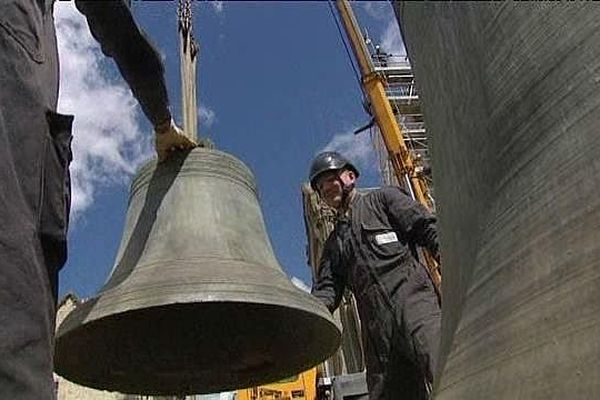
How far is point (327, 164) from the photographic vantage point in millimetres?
3715

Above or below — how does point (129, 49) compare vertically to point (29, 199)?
above

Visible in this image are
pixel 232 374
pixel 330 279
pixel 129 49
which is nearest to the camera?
pixel 129 49

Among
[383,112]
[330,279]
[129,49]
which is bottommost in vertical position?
[330,279]

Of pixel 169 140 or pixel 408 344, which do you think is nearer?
pixel 169 140

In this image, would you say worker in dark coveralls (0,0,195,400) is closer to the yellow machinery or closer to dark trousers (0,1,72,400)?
dark trousers (0,1,72,400)

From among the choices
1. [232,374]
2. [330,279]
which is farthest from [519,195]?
[330,279]

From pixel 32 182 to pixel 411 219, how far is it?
2206 mm

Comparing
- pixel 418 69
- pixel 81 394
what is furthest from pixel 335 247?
pixel 81 394

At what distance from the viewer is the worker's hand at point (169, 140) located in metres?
2.84

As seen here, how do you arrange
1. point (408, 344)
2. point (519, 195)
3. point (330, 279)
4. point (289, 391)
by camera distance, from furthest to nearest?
point (289, 391), point (330, 279), point (408, 344), point (519, 195)

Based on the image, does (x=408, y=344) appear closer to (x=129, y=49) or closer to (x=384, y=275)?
(x=384, y=275)

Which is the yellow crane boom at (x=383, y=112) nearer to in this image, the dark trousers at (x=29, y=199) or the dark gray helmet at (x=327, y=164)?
the dark gray helmet at (x=327, y=164)

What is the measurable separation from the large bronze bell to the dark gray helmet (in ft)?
1.94

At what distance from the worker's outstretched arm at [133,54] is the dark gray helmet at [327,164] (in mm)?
1014
